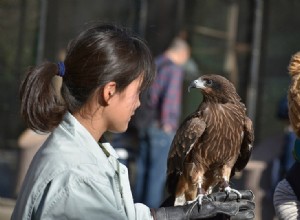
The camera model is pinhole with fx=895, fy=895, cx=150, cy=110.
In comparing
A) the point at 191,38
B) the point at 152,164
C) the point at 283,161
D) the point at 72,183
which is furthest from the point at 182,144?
the point at 191,38

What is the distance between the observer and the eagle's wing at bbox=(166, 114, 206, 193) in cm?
441

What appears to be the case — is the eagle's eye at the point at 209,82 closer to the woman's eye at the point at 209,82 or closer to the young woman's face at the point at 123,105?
the woman's eye at the point at 209,82

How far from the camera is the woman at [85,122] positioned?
119 inches

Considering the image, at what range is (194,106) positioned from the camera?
10.6 meters

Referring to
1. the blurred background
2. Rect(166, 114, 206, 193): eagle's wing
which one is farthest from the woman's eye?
the blurred background

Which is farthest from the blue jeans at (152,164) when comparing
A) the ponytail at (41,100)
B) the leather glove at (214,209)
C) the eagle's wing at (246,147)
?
the ponytail at (41,100)

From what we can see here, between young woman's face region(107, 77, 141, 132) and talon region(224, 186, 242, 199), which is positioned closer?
young woman's face region(107, 77, 141, 132)

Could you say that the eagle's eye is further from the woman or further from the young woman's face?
the young woman's face

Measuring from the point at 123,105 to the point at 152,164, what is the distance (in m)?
5.05

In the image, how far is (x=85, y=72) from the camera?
10.8 ft

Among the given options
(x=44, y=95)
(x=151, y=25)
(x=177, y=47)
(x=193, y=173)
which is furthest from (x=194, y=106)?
(x=44, y=95)

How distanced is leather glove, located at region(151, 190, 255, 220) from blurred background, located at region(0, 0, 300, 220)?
21.1ft

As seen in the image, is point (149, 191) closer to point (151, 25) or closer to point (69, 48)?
point (151, 25)

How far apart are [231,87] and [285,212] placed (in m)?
0.70
